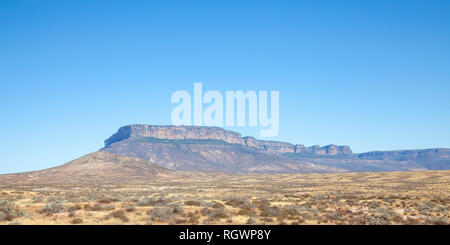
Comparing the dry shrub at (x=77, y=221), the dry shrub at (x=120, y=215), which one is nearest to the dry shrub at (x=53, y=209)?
the dry shrub at (x=77, y=221)

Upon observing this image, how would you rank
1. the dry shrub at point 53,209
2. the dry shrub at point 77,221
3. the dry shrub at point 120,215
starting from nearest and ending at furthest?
the dry shrub at point 77,221 → the dry shrub at point 120,215 → the dry shrub at point 53,209

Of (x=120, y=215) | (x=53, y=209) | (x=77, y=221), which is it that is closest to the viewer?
(x=77, y=221)

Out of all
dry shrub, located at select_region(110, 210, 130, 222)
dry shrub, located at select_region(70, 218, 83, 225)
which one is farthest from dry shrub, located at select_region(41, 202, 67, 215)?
dry shrub, located at select_region(110, 210, 130, 222)

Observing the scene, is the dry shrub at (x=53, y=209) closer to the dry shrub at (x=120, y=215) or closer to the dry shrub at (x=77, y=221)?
Answer: the dry shrub at (x=77, y=221)

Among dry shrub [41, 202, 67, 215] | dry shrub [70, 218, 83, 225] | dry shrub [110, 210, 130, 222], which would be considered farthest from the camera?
dry shrub [41, 202, 67, 215]

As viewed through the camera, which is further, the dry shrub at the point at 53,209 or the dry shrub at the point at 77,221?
the dry shrub at the point at 53,209

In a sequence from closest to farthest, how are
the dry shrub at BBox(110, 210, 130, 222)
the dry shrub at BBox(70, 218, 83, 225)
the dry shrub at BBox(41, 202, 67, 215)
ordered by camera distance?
the dry shrub at BBox(70, 218, 83, 225), the dry shrub at BBox(110, 210, 130, 222), the dry shrub at BBox(41, 202, 67, 215)

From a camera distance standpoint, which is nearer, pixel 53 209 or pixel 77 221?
pixel 77 221

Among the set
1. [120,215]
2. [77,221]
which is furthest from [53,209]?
[120,215]

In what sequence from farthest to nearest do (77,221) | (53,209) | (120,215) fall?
(53,209) < (120,215) < (77,221)

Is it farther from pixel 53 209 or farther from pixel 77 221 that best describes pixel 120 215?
pixel 53 209

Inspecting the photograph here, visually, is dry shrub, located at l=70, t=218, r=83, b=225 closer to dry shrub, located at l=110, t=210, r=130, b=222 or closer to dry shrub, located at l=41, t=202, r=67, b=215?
dry shrub, located at l=110, t=210, r=130, b=222

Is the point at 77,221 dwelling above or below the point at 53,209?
below
